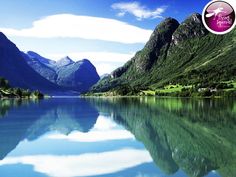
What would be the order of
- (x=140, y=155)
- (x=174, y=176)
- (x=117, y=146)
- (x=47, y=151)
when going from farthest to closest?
(x=117, y=146), (x=47, y=151), (x=140, y=155), (x=174, y=176)

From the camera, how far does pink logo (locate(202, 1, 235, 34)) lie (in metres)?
46.2

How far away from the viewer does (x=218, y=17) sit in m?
49.2

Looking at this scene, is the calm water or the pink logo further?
the pink logo

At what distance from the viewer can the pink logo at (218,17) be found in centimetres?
4622

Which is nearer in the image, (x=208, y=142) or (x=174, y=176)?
(x=174, y=176)

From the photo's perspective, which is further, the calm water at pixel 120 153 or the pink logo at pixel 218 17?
the pink logo at pixel 218 17

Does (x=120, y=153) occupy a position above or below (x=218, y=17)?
below

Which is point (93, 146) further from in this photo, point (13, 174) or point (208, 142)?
point (13, 174)

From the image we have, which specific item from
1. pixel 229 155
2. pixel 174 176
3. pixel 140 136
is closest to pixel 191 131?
pixel 140 136

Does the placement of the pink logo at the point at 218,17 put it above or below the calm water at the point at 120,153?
above

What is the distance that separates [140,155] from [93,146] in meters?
6.94

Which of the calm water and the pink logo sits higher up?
the pink logo

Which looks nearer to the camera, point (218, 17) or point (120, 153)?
point (120, 153)

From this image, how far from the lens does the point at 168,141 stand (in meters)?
41.2
